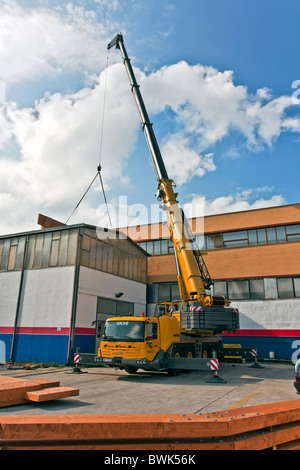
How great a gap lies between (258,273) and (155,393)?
15.8 m

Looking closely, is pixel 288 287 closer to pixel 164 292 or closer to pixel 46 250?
pixel 164 292

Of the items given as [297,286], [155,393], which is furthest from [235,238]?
[155,393]

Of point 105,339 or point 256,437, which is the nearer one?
point 256,437

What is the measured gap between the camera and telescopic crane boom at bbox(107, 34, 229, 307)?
14.7 meters

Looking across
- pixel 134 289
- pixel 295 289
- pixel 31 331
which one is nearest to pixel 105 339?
pixel 31 331

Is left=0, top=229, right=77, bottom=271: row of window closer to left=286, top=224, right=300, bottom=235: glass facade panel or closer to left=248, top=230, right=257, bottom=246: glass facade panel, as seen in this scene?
left=248, top=230, right=257, bottom=246: glass facade panel

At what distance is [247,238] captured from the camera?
82.2 feet

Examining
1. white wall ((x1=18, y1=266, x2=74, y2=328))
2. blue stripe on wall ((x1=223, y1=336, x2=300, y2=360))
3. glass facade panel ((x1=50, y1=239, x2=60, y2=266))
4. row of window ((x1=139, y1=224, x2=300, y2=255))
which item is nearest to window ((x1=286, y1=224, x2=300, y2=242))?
row of window ((x1=139, y1=224, x2=300, y2=255))

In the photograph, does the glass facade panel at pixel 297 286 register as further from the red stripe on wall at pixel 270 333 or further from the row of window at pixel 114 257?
the row of window at pixel 114 257

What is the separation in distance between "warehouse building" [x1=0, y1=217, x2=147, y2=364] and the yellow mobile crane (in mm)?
4533

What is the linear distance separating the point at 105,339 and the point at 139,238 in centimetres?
1683

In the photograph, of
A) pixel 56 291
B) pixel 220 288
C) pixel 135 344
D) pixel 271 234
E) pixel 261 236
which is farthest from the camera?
pixel 220 288

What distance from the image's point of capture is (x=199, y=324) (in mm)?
13727
